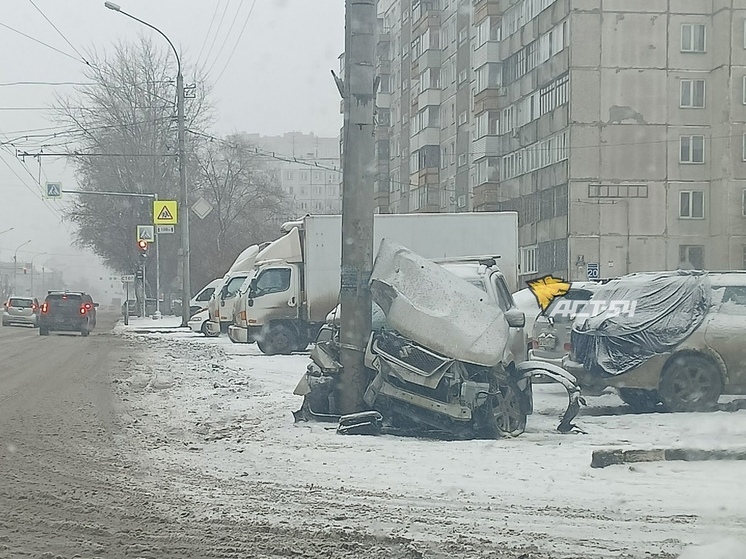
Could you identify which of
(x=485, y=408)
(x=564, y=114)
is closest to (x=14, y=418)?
(x=485, y=408)

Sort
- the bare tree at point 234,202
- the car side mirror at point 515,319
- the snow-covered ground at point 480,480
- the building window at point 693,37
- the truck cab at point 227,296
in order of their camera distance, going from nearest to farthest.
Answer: the snow-covered ground at point 480,480 < the car side mirror at point 515,319 < the truck cab at point 227,296 < the building window at point 693,37 < the bare tree at point 234,202

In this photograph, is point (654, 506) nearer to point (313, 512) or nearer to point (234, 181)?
point (313, 512)

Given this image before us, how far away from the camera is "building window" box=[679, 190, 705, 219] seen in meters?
44.6

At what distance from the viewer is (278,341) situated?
77.6 ft

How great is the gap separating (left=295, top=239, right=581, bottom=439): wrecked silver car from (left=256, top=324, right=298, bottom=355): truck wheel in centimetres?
1261

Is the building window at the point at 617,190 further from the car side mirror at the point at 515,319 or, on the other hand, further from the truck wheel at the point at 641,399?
the car side mirror at the point at 515,319

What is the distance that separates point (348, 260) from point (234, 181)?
2372 inches

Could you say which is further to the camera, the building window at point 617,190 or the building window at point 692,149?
the building window at point 692,149

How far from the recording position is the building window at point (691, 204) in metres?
44.6

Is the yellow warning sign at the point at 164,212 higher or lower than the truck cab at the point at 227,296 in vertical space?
higher

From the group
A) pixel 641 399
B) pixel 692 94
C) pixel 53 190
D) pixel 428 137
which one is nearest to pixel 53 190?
pixel 53 190

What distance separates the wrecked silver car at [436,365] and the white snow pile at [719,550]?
4.01 m

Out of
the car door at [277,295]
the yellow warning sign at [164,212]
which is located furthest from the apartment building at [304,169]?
the car door at [277,295]

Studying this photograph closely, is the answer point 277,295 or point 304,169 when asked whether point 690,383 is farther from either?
point 304,169
